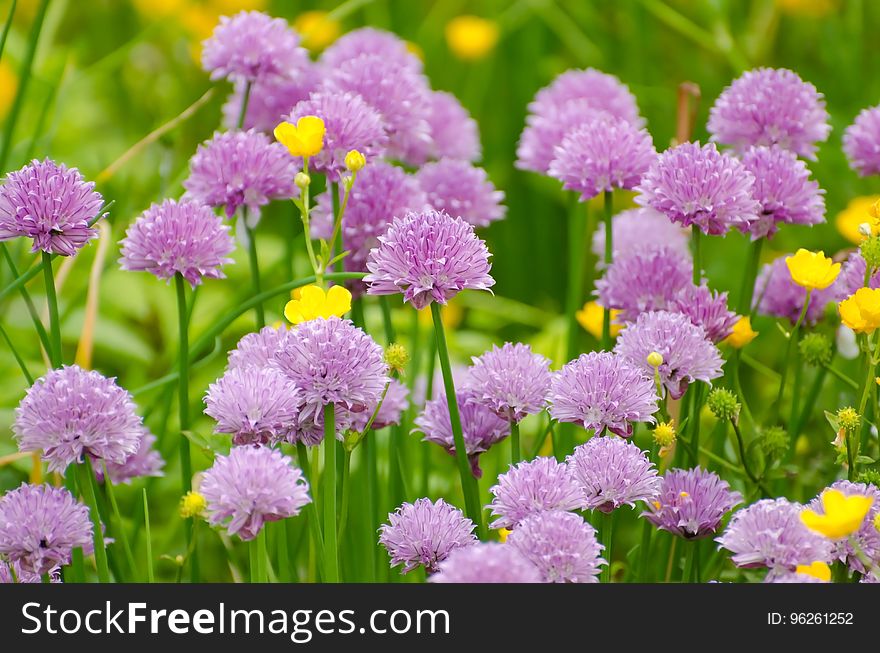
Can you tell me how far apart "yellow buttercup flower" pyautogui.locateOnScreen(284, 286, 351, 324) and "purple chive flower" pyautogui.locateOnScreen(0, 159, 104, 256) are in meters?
0.19

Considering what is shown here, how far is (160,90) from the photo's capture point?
3043mm

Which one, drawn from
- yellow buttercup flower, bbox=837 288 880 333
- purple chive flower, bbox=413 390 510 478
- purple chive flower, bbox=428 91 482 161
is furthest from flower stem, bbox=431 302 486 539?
purple chive flower, bbox=428 91 482 161

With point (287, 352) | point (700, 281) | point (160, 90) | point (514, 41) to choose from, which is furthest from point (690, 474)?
point (160, 90)

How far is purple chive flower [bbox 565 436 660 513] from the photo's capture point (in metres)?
0.88

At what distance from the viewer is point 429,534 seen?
90cm

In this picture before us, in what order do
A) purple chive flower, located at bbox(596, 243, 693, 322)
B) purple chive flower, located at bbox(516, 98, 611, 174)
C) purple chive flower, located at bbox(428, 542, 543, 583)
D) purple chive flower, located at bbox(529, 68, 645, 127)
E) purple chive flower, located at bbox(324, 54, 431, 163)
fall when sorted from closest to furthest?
purple chive flower, located at bbox(428, 542, 543, 583) < purple chive flower, located at bbox(596, 243, 693, 322) < purple chive flower, located at bbox(324, 54, 431, 163) < purple chive flower, located at bbox(516, 98, 611, 174) < purple chive flower, located at bbox(529, 68, 645, 127)

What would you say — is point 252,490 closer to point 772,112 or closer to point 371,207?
point 371,207

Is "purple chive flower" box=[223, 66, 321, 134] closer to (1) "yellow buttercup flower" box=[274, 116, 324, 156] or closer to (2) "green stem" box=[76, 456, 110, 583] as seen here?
(1) "yellow buttercup flower" box=[274, 116, 324, 156]

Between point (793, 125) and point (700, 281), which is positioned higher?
point (793, 125)

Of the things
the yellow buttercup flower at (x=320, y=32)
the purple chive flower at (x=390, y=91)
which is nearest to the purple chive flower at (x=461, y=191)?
the purple chive flower at (x=390, y=91)

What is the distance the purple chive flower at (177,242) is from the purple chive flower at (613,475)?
0.38 meters
